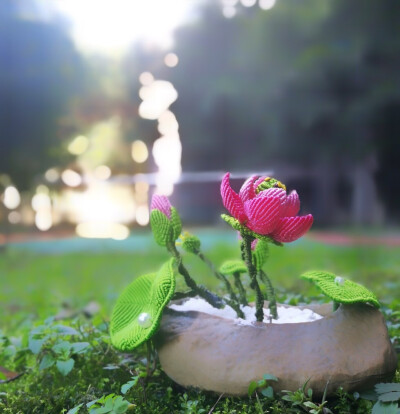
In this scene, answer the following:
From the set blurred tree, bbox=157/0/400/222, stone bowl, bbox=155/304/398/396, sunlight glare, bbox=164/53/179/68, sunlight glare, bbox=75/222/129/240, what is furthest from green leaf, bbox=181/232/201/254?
sunlight glare, bbox=164/53/179/68

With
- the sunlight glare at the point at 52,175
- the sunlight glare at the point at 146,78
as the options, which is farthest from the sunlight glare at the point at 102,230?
the sunlight glare at the point at 146,78

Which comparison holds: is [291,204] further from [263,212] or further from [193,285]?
[193,285]

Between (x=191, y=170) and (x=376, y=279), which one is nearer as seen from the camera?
(x=376, y=279)

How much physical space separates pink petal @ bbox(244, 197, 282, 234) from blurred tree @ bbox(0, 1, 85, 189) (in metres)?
2.76

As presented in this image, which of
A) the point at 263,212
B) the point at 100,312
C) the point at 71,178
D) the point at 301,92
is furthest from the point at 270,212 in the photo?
the point at 71,178

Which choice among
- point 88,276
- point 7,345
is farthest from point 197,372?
point 88,276

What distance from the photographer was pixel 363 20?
2.97m

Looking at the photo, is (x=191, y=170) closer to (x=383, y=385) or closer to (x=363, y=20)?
(x=363, y=20)

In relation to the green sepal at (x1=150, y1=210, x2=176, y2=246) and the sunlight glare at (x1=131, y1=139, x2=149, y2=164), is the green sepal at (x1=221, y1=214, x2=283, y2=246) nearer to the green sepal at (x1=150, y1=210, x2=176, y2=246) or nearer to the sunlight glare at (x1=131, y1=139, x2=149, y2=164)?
the green sepal at (x1=150, y1=210, x2=176, y2=246)

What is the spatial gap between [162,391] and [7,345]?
293 millimetres

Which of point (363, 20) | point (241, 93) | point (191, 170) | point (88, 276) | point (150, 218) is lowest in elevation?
point (88, 276)

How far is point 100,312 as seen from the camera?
1317mm

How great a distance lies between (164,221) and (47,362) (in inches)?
10.7

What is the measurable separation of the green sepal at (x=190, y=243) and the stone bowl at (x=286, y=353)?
11 centimetres
